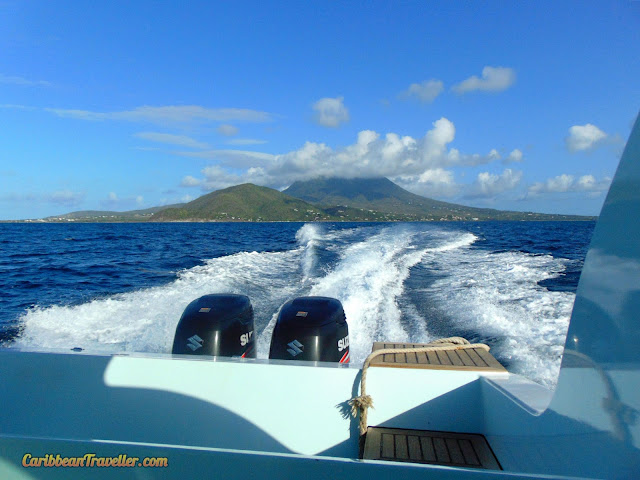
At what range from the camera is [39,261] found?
55.5 ft

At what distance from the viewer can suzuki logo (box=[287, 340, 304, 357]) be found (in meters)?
3.41

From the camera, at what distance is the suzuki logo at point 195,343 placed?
3477mm

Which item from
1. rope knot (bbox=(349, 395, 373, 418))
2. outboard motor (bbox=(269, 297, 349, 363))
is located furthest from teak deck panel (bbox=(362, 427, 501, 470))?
outboard motor (bbox=(269, 297, 349, 363))

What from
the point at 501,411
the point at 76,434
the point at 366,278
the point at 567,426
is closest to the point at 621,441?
the point at 567,426

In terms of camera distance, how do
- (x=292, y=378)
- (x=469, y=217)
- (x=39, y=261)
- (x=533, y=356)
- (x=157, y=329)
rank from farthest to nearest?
1. (x=469, y=217)
2. (x=39, y=261)
3. (x=157, y=329)
4. (x=533, y=356)
5. (x=292, y=378)

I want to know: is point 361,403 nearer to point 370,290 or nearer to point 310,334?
point 310,334

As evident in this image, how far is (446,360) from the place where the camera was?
280cm

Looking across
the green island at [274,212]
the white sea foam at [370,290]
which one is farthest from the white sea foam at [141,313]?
the green island at [274,212]

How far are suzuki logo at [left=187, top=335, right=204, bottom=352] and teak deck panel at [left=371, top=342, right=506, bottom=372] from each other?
150 cm

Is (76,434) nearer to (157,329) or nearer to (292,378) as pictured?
(292,378)

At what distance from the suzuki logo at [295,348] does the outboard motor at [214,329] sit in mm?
501

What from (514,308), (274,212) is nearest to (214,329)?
(514,308)

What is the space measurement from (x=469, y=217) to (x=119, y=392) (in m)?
91.2

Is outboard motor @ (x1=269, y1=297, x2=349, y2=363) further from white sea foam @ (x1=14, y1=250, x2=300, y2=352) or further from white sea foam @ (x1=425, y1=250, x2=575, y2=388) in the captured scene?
white sea foam @ (x1=14, y1=250, x2=300, y2=352)
